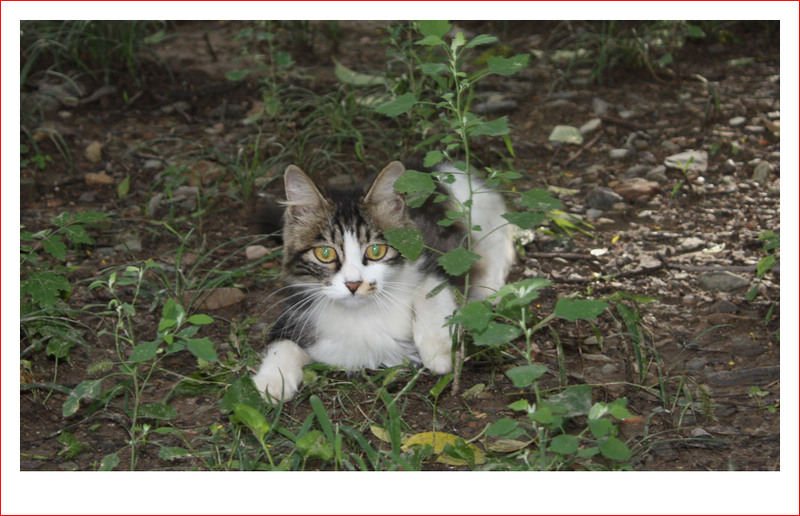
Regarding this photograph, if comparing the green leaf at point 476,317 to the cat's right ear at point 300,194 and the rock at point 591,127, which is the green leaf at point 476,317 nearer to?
the cat's right ear at point 300,194

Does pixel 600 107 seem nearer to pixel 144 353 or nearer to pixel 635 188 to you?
pixel 635 188

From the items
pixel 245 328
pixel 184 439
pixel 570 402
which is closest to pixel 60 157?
pixel 245 328

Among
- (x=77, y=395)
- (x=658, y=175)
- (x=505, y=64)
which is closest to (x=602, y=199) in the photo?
(x=658, y=175)

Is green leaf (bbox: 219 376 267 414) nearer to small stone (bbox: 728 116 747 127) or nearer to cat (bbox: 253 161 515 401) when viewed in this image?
cat (bbox: 253 161 515 401)

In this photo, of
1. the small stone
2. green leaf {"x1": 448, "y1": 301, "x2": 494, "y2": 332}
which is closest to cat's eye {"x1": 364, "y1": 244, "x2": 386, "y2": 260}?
green leaf {"x1": 448, "y1": 301, "x2": 494, "y2": 332}

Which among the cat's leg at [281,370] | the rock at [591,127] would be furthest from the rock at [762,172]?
the cat's leg at [281,370]

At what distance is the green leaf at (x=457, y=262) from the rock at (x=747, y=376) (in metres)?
1.10

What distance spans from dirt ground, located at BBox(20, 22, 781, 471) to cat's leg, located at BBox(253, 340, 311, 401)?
76 mm

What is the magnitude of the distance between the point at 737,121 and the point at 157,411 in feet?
12.3

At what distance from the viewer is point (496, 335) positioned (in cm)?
227

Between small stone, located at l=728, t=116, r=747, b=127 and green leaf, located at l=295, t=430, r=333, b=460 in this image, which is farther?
small stone, located at l=728, t=116, r=747, b=127

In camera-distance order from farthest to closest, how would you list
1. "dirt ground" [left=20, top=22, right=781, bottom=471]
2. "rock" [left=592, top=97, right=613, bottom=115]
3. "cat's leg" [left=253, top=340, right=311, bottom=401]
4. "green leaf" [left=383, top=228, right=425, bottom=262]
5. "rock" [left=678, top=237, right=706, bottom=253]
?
"rock" [left=592, top=97, right=613, bottom=115] → "rock" [left=678, top=237, right=706, bottom=253] → "cat's leg" [left=253, top=340, right=311, bottom=401] → "dirt ground" [left=20, top=22, right=781, bottom=471] → "green leaf" [left=383, top=228, right=425, bottom=262]

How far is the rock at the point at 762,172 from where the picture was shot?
450 cm

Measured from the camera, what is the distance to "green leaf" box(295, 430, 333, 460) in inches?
101
